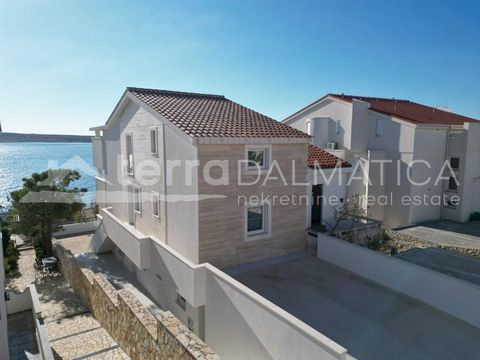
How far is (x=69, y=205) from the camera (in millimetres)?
24750

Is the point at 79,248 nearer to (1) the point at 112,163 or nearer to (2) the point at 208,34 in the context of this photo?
(1) the point at 112,163

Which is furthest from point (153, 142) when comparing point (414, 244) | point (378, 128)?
point (378, 128)

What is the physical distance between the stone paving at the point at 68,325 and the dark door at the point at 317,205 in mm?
11554

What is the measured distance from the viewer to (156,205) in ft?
57.7

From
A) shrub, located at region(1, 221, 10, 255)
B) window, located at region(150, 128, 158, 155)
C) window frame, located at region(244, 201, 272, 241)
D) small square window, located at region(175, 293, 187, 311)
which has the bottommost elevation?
small square window, located at region(175, 293, 187, 311)

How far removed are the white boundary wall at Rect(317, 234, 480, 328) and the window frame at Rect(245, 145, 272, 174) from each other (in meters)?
4.38

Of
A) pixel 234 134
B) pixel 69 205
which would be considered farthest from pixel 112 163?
pixel 234 134

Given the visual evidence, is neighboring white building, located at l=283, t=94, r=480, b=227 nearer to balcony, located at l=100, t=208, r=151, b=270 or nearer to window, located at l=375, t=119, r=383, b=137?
window, located at l=375, t=119, r=383, b=137

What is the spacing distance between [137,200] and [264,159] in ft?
28.9

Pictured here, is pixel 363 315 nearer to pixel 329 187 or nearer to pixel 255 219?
pixel 255 219

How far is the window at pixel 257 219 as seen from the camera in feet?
51.0

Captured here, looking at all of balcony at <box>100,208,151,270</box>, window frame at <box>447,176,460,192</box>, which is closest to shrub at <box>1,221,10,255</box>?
balcony at <box>100,208,151,270</box>

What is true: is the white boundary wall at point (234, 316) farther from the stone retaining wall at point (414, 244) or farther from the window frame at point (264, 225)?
the stone retaining wall at point (414, 244)

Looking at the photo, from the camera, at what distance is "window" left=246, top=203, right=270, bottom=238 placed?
51.0 feet
